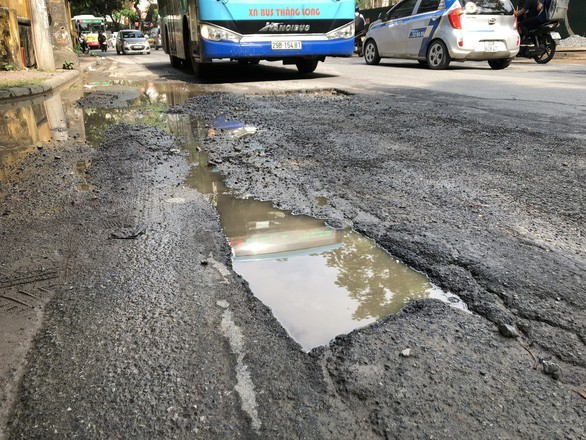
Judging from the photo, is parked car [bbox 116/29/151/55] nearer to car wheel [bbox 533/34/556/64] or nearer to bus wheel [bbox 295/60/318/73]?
bus wheel [bbox 295/60/318/73]

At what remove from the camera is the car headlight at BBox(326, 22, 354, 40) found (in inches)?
396

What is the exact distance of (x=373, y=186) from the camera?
335cm

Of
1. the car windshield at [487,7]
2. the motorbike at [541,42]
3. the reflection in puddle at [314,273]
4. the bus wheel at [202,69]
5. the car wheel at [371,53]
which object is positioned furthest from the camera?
the car wheel at [371,53]

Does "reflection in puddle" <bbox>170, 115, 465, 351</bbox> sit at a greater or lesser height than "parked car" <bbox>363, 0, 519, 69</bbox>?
lesser

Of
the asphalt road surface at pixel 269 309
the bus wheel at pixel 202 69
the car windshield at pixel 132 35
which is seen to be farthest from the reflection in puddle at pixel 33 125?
the car windshield at pixel 132 35

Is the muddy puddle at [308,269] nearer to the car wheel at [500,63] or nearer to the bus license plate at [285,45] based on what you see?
the bus license plate at [285,45]

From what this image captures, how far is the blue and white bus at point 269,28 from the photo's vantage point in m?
9.27

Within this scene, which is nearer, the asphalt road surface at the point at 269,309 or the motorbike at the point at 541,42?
the asphalt road surface at the point at 269,309

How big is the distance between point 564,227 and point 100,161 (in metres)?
3.37

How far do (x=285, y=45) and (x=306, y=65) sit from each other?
7.17ft

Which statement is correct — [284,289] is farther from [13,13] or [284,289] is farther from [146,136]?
[13,13]

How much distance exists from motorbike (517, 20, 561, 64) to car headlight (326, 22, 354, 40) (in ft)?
21.5

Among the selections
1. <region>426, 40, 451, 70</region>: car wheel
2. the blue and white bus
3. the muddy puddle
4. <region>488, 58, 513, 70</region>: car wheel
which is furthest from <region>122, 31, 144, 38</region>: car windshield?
the muddy puddle

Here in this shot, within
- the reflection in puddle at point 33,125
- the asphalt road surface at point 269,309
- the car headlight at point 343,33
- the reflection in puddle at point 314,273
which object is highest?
the car headlight at point 343,33
